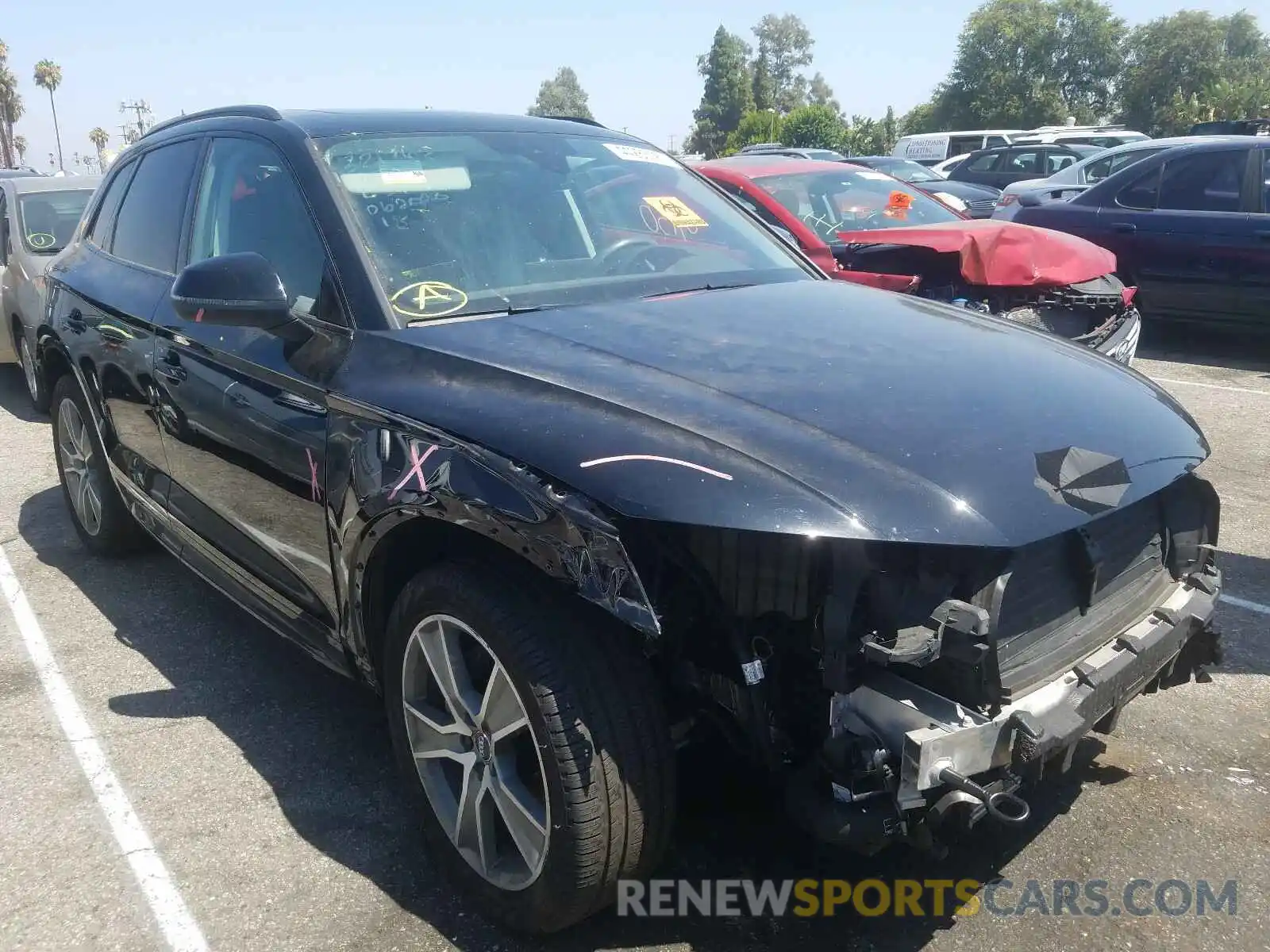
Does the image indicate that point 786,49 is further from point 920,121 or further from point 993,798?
point 993,798

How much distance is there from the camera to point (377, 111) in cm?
343

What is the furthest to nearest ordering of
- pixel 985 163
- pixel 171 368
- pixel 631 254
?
1. pixel 985 163
2. pixel 171 368
3. pixel 631 254

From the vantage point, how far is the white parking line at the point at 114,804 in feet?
8.21

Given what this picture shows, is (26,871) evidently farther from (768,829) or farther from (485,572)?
(768,829)

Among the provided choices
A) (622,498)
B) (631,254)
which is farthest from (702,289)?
(622,498)

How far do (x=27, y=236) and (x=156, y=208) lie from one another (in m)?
4.98

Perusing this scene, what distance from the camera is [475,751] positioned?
2.41m

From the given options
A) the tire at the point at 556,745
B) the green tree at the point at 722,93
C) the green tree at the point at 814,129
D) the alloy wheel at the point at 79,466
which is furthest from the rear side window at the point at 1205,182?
the green tree at the point at 722,93

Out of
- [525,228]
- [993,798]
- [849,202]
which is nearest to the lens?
[993,798]

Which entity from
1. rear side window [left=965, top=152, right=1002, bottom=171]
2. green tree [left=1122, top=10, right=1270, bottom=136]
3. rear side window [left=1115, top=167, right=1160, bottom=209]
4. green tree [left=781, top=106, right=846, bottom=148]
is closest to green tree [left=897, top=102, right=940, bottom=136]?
green tree [left=1122, top=10, right=1270, bottom=136]

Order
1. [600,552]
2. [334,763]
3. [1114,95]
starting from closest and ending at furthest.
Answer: [600,552]
[334,763]
[1114,95]

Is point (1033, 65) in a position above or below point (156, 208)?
above

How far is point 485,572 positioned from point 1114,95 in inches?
2859

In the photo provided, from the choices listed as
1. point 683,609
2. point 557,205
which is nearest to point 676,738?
point 683,609
